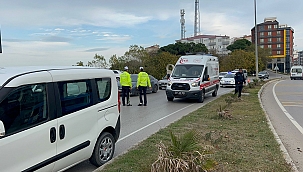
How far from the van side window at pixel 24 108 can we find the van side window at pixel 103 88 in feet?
4.47

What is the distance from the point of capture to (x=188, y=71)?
16.9 m

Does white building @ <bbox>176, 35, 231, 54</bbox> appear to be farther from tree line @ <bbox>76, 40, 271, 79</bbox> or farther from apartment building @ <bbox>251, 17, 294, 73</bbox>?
tree line @ <bbox>76, 40, 271, 79</bbox>

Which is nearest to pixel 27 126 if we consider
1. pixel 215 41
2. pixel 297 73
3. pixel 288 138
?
pixel 288 138

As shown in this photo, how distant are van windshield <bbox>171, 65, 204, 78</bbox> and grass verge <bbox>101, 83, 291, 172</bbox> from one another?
642 cm

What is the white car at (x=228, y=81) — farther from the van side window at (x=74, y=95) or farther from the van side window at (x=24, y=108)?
the van side window at (x=24, y=108)

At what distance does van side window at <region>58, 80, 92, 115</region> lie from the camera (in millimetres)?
4789

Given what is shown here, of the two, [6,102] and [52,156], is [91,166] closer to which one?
[52,156]

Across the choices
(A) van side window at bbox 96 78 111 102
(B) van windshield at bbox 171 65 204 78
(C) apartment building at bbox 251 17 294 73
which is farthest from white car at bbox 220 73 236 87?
(C) apartment building at bbox 251 17 294 73

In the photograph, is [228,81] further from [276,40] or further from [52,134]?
[276,40]

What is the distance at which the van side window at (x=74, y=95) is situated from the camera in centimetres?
479

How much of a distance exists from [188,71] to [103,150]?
11633 mm

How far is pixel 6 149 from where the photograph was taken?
3738 millimetres

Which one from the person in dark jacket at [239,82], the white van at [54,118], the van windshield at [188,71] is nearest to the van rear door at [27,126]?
the white van at [54,118]

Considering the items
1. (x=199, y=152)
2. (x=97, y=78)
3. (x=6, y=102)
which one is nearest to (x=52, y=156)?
(x=6, y=102)
